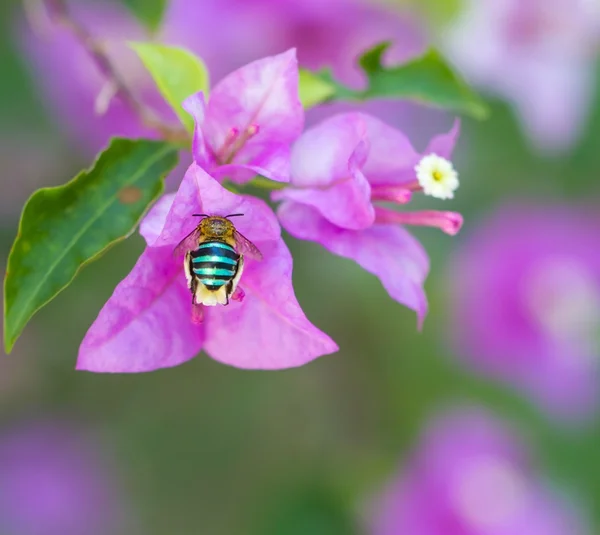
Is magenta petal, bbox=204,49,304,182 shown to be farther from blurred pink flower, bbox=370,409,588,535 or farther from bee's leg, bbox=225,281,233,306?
blurred pink flower, bbox=370,409,588,535

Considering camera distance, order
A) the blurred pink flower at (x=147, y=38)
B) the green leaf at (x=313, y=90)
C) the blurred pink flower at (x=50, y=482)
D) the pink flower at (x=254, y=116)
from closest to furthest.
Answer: the pink flower at (x=254, y=116)
the green leaf at (x=313, y=90)
the blurred pink flower at (x=147, y=38)
the blurred pink flower at (x=50, y=482)

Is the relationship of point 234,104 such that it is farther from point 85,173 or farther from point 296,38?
point 296,38

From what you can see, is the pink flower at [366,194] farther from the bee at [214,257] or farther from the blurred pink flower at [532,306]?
the blurred pink flower at [532,306]

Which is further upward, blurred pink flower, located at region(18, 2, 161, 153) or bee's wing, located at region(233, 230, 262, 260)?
bee's wing, located at region(233, 230, 262, 260)

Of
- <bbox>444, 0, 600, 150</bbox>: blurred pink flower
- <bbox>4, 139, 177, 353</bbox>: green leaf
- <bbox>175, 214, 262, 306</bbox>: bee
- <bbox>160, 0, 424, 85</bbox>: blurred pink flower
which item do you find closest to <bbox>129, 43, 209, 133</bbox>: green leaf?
<bbox>4, 139, 177, 353</bbox>: green leaf

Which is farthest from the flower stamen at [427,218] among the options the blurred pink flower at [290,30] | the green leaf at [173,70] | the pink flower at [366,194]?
the blurred pink flower at [290,30]

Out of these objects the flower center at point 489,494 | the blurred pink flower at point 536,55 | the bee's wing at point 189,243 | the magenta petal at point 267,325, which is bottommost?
the flower center at point 489,494
